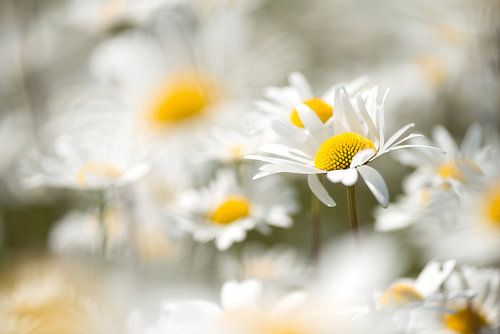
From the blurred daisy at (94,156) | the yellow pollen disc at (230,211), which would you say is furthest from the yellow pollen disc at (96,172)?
the yellow pollen disc at (230,211)

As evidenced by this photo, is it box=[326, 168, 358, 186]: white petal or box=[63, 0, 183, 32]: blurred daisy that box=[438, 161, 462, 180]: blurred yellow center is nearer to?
box=[326, 168, 358, 186]: white petal

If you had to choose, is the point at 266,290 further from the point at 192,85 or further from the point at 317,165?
the point at 192,85

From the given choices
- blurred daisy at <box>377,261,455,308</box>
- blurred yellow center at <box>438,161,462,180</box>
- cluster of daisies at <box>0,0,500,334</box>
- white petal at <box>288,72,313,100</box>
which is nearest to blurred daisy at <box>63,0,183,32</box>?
cluster of daisies at <box>0,0,500,334</box>

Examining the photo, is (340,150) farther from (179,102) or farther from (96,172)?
(179,102)

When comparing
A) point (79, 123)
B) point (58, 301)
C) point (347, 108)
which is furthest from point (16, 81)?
point (347, 108)

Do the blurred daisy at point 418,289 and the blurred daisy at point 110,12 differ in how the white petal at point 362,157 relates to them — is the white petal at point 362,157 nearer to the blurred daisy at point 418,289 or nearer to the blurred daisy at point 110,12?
the blurred daisy at point 418,289
